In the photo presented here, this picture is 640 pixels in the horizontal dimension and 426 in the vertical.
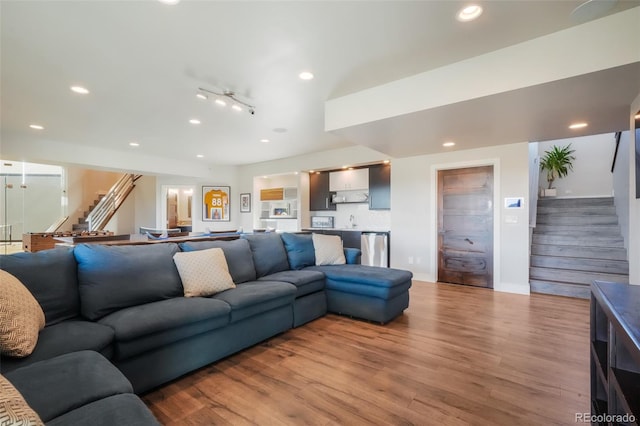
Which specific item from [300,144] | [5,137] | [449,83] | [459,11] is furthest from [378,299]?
[5,137]

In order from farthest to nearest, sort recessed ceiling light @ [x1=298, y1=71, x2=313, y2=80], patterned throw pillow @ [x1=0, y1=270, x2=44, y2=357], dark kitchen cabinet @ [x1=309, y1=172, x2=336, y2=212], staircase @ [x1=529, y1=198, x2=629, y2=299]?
dark kitchen cabinet @ [x1=309, y1=172, x2=336, y2=212] < staircase @ [x1=529, y1=198, x2=629, y2=299] < recessed ceiling light @ [x1=298, y1=71, x2=313, y2=80] < patterned throw pillow @ [x1=0, y1=270, x2=44, y2=357]

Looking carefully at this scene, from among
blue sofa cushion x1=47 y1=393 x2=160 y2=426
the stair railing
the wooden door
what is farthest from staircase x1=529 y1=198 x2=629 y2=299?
the stair railing

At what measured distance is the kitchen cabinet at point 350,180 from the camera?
21.1ft

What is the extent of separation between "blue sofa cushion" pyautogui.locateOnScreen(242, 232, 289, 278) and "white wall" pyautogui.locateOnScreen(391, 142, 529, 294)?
282cm

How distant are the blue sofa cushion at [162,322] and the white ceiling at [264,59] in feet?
6.91

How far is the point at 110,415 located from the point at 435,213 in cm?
515

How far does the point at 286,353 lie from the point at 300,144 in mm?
4317

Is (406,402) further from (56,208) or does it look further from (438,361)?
(56,208)

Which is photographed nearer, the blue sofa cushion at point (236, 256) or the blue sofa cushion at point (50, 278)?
the blue sofa cushion at point (50, 278)

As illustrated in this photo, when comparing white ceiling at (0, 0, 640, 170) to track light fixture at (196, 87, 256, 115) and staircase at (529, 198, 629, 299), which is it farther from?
staircase at (529, 198, 629, 299)

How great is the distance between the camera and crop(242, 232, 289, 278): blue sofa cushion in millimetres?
3338

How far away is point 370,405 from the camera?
179cm

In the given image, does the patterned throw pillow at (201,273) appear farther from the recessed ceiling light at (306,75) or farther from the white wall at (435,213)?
the white wall at (435,213)

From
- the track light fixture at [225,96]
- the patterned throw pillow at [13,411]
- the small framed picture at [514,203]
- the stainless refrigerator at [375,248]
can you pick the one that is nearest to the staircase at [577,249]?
the small framed picture at [514,203]
